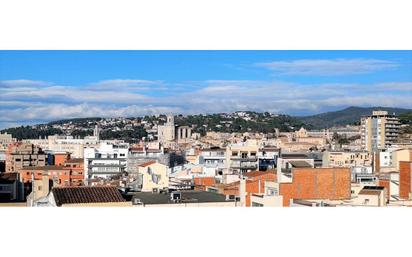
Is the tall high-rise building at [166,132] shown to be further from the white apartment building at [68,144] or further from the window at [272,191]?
the window at [272,191]

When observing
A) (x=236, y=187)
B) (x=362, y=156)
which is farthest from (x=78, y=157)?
(x=362, y=156)

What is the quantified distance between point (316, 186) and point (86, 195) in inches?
91.4

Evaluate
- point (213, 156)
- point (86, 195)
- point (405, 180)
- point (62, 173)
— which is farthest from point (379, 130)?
point (86, 195)

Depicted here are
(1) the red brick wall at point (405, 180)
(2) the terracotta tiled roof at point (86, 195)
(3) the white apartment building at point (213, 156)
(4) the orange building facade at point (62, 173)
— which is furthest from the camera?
(3) the white apartment building at point (213, 156)

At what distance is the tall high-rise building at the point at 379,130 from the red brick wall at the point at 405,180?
4542 millimetres

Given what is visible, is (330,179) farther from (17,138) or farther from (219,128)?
(219,128)

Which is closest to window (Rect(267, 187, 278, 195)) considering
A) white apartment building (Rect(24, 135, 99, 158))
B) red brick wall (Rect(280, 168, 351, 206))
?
red brick wall (Rect(280, 168, 351, 206))

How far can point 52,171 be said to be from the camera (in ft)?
27.4

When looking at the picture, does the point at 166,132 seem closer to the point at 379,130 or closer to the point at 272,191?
the point at 379,130

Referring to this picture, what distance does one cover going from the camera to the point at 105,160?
417 inches

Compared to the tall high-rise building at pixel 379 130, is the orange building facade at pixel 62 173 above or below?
below

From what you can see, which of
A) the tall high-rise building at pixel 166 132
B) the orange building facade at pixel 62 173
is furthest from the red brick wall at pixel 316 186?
the tall high-rise building at pixel 166 132

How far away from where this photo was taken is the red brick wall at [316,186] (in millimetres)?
6609

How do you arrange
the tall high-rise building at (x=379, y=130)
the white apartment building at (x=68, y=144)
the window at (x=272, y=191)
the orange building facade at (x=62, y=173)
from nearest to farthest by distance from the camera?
the window at (x=272, y=191) < the orange building facade at (x=62, y=173) < the white apartment building at (x=68, y=144) < the tall high-rise building at (x=379, y=130)
